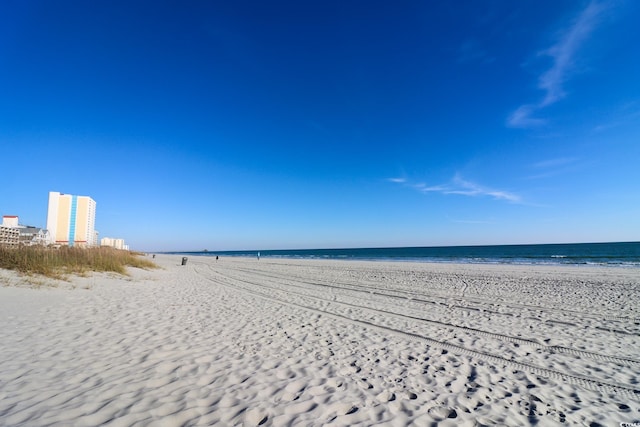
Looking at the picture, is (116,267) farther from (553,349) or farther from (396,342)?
(553,349)

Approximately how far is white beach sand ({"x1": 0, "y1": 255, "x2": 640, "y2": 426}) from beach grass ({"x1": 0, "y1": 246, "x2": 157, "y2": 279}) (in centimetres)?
174

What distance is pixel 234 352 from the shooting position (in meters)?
4.65

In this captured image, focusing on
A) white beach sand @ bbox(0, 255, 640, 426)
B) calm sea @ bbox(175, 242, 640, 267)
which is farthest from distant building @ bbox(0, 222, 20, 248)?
calm sea @ bbox(175, 242, 640, 267)

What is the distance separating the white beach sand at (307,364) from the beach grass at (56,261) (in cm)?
174

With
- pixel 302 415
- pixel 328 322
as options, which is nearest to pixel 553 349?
pixel 328 322

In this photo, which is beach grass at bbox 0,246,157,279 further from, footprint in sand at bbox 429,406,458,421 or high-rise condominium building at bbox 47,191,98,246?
high-rise condominium building at bbox 47,191,98,246

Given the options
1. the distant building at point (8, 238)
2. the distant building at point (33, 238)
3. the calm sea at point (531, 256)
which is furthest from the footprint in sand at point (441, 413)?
the calm sea at point (531, 256)

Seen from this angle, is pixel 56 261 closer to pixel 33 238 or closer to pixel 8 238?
pixel 8 238

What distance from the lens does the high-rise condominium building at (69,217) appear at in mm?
31531

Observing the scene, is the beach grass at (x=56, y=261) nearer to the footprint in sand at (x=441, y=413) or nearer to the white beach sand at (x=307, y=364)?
the white beach sand at (x=307, y=364)

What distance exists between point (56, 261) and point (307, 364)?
38.1 feet

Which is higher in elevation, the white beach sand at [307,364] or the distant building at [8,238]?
the distant building at [8,238]

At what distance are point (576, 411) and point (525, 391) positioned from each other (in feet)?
1.62

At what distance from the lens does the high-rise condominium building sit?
31.5 meters
